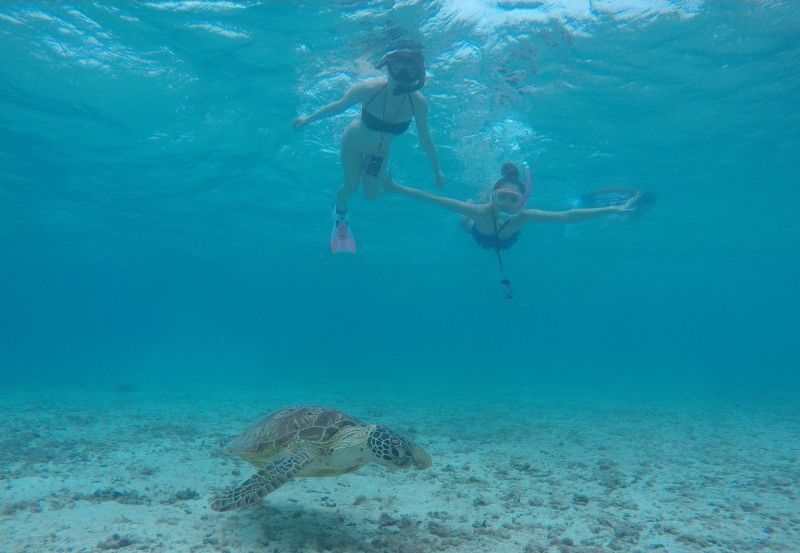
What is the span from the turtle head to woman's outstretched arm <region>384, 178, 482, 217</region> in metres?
5.71

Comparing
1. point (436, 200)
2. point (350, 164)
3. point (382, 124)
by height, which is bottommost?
point (436, 200)

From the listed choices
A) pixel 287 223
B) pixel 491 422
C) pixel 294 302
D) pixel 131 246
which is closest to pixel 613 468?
pixel 491 422

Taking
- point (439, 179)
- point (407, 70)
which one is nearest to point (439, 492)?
point (439, 179)

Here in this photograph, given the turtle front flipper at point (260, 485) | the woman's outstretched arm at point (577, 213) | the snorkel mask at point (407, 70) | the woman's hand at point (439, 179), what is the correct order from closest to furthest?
1. the turtle front flipper at point (260, 485)
2. the snorkel mask at point (407, 70)
3. the woman's outstretched arm at point (577, 213)
4. the woman's hand at point (439, 179)

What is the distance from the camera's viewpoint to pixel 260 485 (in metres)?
3.66

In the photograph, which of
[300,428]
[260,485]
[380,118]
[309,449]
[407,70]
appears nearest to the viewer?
[260,485]

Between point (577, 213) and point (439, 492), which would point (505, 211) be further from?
point (439, 492)

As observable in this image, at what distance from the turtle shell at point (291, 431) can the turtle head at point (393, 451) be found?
62cm

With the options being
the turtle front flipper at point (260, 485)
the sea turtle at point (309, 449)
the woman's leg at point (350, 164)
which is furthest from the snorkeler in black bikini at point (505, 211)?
the turtle front flipper at point (260, 485)

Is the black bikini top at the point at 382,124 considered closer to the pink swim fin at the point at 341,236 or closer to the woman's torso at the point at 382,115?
the woman's torso at the point at 382,115

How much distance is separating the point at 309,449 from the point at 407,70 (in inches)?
263

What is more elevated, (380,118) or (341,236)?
(380,118)

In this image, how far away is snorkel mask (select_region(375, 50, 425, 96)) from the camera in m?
7.76

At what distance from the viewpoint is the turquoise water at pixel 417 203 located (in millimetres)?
4918
